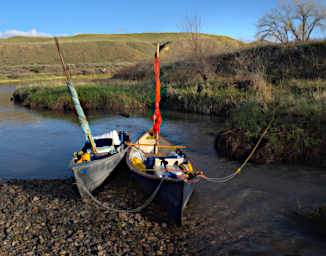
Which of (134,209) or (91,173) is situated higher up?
(91,173)

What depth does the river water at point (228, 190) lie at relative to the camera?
6883 millimetres

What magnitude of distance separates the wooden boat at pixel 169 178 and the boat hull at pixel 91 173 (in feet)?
2.71

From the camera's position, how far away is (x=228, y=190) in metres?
9.84

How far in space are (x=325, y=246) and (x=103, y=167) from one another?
6.83 metres

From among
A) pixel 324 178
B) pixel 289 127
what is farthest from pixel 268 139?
pixel 324 178

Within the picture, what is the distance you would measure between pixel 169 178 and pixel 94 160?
3.08 m

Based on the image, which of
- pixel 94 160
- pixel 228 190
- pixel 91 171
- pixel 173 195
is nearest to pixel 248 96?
pixel 228 190

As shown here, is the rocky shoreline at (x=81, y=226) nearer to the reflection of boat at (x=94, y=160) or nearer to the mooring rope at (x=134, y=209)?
the mooring rope at (x=134, y=209)

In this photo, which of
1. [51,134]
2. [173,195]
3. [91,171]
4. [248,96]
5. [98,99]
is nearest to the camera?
[173,195]

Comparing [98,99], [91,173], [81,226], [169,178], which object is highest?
[98,99]

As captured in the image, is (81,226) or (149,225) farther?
(149,225)

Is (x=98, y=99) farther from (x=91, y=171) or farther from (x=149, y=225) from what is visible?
(x=149, y=225)

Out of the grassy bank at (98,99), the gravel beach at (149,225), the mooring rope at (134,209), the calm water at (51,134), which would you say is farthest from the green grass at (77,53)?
the mooring rope at (134,209)

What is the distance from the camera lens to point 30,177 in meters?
11.3
